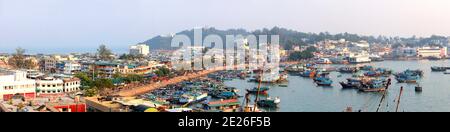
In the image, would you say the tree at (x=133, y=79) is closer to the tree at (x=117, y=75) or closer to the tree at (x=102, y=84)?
the tree at (x=117, y=75)

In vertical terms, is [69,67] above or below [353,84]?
above

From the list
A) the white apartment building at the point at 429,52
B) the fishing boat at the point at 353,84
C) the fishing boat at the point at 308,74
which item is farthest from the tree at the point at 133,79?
the white apartment building at the point at 429,52

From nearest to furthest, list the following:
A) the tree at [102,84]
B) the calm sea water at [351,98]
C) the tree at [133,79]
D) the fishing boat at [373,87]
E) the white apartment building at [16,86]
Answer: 1. the white apartment building at [16,86]
2. the calm sea water at [351,98]
3. the tree at [102,84]
4. the fishing boat at [373,87]
5. the tree at [133,79]

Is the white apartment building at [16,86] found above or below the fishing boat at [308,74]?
above

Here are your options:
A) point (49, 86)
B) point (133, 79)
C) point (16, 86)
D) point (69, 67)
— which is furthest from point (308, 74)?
point (16, 86)

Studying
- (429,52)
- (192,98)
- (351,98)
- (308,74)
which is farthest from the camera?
(429,52)

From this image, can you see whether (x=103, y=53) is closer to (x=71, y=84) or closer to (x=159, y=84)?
(x=159, y=84)

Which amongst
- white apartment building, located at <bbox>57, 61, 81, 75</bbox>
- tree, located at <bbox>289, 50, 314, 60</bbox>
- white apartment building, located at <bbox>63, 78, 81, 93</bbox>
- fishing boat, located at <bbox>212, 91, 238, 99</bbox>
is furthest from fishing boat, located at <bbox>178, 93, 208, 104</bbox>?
tree, located at <bbox>289, 50, 314, 60</bbox>

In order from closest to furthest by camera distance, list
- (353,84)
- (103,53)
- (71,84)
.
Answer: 1. (71,84)
2. (353,84)
3. (103,53)

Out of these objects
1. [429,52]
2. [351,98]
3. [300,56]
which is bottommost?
[351,98]

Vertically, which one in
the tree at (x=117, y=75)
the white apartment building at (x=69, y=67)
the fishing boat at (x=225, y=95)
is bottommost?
the fishing boat at (x=225, y=95)
